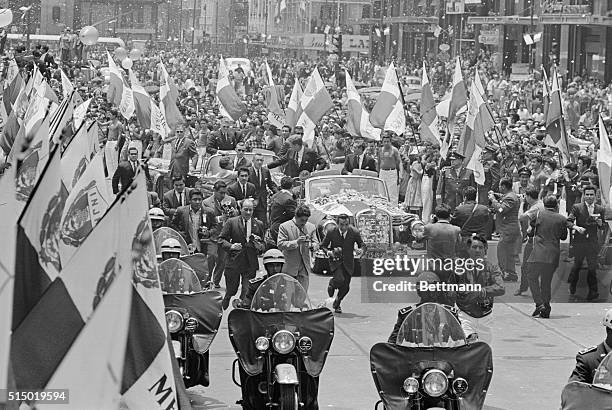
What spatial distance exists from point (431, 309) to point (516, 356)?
5078 mm

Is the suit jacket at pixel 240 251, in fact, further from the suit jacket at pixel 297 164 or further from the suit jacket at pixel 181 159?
the suit jacket at pixel 297 164

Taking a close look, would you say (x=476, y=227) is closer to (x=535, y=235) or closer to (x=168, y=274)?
(x=535, y=235)

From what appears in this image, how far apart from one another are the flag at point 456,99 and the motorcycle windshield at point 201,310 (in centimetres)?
1453

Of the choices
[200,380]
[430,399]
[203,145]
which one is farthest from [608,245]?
[203,145]

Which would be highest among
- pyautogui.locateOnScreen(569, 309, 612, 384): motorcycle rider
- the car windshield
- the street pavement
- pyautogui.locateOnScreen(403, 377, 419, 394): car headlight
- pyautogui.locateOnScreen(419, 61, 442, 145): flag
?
pyautogui.locateOnScreen(419, 61, 442, 145): flag

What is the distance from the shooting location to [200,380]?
12523 millimetres

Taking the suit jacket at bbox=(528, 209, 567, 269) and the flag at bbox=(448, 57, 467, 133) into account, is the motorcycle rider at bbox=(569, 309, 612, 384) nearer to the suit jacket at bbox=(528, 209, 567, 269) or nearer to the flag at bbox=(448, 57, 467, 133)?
the suit jacket at bbox=(528, 209, 567, 269)

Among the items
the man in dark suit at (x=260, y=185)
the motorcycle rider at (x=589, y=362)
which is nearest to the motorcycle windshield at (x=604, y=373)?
the motorcycle rider at (x=589, y=362)

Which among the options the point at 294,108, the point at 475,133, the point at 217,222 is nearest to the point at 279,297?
the point at 217,222

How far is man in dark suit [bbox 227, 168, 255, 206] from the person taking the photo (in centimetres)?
2083

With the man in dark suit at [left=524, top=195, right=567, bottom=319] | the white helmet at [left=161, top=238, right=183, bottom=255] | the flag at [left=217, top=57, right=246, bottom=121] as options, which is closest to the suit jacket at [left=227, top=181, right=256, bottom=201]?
the man in dark suit at [left=524, top=195, right=567, bottom=319]

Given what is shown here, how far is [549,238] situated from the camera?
17484 millimetres

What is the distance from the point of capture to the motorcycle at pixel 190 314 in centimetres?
1224

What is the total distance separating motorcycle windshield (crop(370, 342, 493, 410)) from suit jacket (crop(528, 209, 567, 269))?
7231 millimetres
